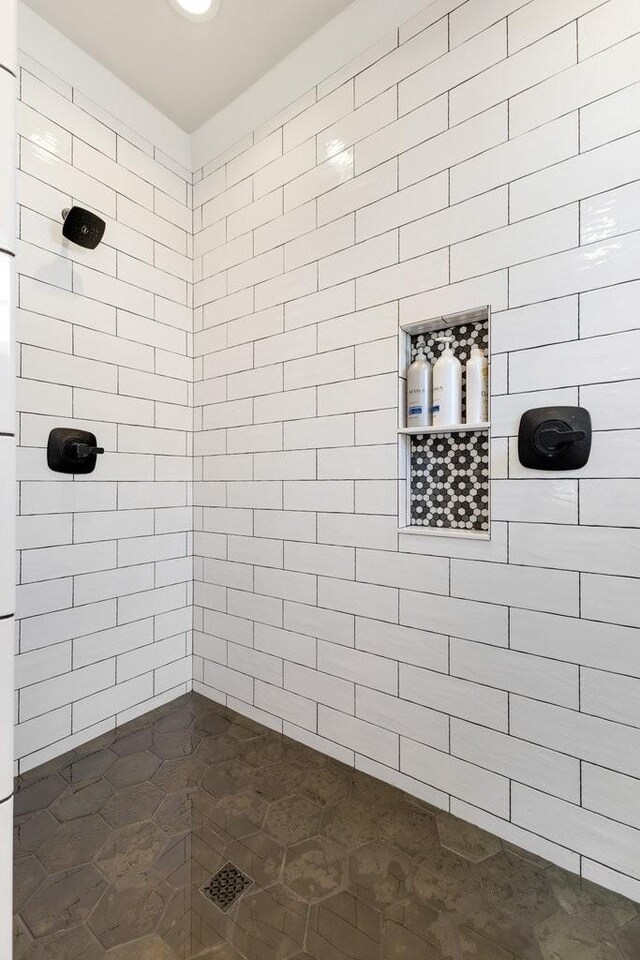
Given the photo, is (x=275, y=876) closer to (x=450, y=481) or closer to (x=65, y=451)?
(x=450, y=481)

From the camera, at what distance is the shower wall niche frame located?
52.9 inches

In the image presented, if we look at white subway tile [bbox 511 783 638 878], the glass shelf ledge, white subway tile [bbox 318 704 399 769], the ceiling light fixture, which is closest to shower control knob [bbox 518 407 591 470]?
the glass shelf ledge

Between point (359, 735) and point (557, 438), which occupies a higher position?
point (557, 438)

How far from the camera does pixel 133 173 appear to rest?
1.87 metres

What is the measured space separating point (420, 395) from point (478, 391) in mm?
179

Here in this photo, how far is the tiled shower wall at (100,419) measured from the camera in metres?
1.56

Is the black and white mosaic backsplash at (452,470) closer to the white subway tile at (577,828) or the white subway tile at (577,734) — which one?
the white subway tile at (577,734)

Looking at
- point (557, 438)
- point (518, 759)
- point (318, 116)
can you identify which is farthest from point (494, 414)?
point (318, 116)

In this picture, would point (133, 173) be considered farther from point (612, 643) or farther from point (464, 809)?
point (464, 809)

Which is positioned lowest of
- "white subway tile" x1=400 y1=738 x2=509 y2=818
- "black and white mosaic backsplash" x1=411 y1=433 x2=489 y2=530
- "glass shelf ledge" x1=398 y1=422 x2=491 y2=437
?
"white subway tile" x1=400 y1=738 x2=509 y2=818

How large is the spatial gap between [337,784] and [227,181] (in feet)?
7.76

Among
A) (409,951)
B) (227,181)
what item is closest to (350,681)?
(409,951)

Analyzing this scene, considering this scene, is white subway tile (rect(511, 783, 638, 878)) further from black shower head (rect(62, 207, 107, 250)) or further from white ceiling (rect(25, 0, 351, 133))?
white ceiling (rect(25, 0, 351, 133))

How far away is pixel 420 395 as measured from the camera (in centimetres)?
142
